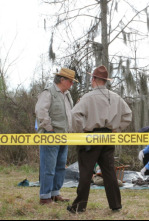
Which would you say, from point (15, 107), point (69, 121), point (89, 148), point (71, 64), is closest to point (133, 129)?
point (71, 64)

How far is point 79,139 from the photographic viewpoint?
480 centimetres

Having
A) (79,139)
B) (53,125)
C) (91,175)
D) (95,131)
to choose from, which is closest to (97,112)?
(95,131)

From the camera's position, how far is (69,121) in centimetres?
558

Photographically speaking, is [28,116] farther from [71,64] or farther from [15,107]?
[71,64]

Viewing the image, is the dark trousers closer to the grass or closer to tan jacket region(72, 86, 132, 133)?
the grass

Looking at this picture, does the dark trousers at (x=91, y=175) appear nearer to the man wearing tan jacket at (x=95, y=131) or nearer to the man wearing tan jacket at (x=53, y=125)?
the man wearing tan jacket at (x=95, y=131)

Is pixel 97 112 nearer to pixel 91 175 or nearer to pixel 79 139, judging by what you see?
pixel 79 139

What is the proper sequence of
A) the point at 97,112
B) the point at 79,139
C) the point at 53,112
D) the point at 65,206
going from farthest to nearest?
the point at 53,112 < the point at 65,206 < the point at 79,139 < the point at 97,112

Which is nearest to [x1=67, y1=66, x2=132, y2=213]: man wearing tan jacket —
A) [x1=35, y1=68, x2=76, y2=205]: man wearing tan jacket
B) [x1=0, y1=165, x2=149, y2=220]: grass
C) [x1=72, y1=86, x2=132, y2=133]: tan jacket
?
[x1=72, y1=86, x2=132, y2=133]: tan jacket

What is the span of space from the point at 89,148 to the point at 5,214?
4.28ft

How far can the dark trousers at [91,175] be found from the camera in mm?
4711

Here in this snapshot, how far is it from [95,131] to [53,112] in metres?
0.96

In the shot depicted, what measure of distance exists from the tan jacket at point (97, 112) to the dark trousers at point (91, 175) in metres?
0.29

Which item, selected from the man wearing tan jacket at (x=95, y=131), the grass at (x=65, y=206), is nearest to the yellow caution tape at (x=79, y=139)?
the man wearing tan jacket at (x=95, y=131)
